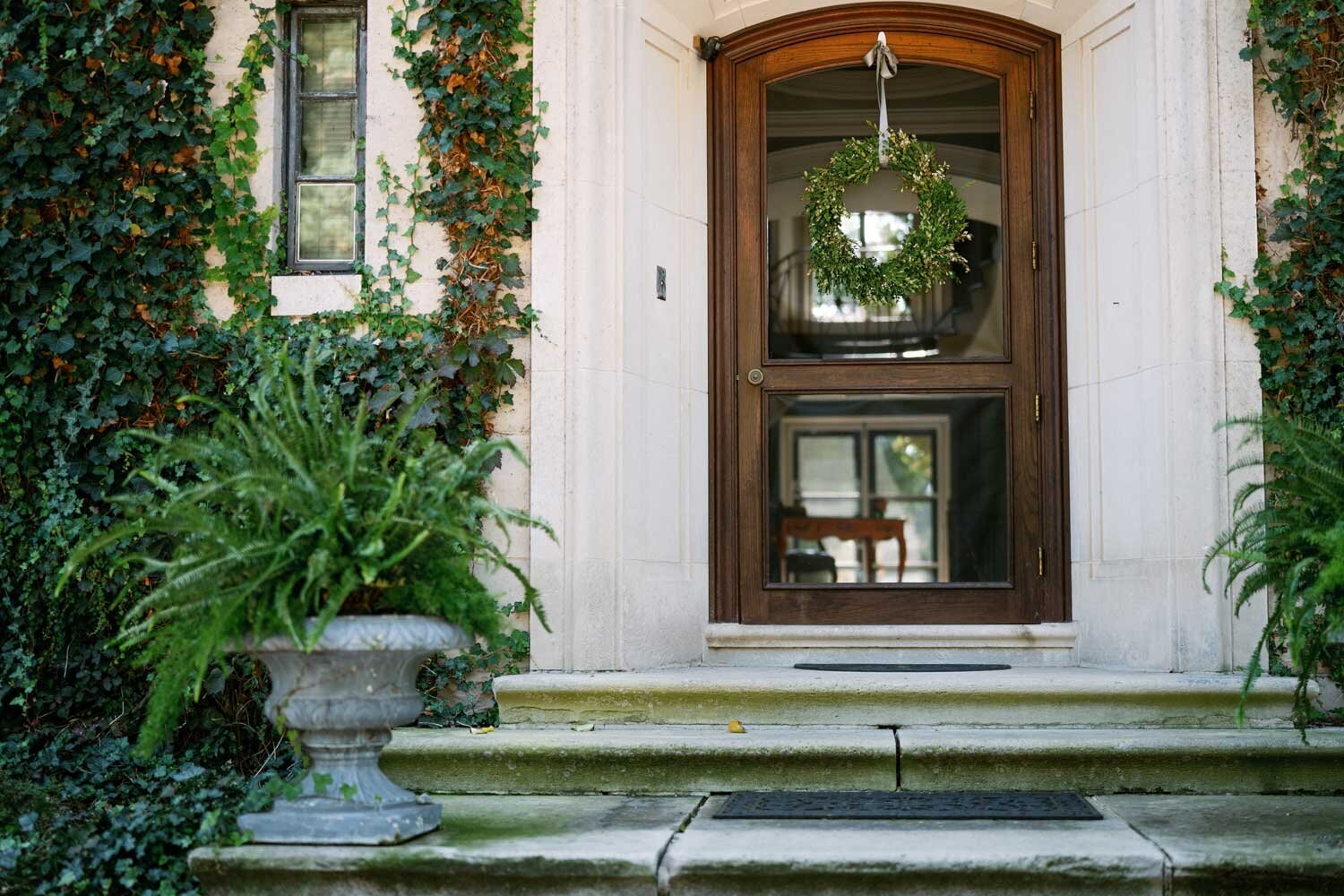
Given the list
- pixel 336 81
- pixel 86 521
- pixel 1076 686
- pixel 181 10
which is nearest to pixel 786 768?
pixel 1076 686

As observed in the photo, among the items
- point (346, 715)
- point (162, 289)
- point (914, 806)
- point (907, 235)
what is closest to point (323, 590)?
point (346, 715)

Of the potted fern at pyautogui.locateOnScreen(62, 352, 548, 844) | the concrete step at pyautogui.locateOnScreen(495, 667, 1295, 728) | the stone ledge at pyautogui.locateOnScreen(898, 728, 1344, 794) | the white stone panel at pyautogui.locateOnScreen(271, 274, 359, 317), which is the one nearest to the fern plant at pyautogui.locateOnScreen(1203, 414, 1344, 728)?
the stone ledge at pyautogui.locateOnScreen(898, 728, 1344, 794)

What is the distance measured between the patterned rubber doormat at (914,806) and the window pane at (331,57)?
2964mm

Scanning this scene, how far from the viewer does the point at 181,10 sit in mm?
Result: 4957

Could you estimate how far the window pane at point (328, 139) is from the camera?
509 cm

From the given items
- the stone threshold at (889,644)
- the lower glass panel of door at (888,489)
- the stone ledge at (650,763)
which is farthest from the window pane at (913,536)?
the stone ledge at (650,763)

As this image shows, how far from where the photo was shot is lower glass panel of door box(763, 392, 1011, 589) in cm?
524

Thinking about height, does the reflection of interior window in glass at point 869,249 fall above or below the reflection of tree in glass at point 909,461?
above

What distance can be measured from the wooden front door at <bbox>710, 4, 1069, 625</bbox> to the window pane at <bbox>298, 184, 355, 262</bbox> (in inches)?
52.4

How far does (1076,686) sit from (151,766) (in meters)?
2.89

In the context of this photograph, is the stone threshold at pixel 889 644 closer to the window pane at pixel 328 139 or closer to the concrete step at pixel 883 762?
the concrete step at pixel 883 762

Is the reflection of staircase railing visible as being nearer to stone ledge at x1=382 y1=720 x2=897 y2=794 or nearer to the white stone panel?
the white stone panel

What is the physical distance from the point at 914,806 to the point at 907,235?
8.05 feet

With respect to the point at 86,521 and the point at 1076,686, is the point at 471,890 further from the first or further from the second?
the point at 86,521
